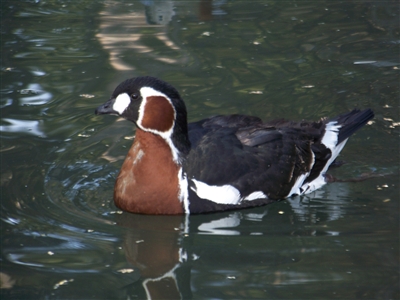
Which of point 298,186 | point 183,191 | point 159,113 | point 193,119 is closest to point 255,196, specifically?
point 298,186

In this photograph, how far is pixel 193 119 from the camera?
8.27 metres

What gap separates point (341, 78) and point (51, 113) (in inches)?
141

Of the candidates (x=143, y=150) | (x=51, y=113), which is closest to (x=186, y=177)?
(x=143, y=150)

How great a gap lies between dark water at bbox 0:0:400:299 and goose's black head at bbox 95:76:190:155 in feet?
2.56

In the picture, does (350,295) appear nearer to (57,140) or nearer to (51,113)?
(57,140)

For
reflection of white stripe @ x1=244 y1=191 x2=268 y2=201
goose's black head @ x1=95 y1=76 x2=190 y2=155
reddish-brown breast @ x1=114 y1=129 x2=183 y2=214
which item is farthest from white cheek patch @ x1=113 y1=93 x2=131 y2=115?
reflection of white stripe @ x1=244 y1=191 x2=268 y2=201

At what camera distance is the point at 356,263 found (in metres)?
5.62

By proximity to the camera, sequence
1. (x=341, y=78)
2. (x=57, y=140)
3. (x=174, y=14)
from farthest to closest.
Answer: (x=174, y=14) → (x=341, y=78) → (x=57, y=140)

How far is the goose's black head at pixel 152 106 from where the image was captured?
632cm

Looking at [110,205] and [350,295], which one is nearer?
[350,295]

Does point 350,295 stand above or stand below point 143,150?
below

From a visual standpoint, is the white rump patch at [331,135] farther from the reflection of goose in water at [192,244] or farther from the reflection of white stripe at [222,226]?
the reflection of white stripe at [222,226]

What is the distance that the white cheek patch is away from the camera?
20.8 ft

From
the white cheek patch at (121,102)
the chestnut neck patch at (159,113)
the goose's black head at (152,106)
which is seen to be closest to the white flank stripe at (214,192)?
the goose's black head at (152,106)
